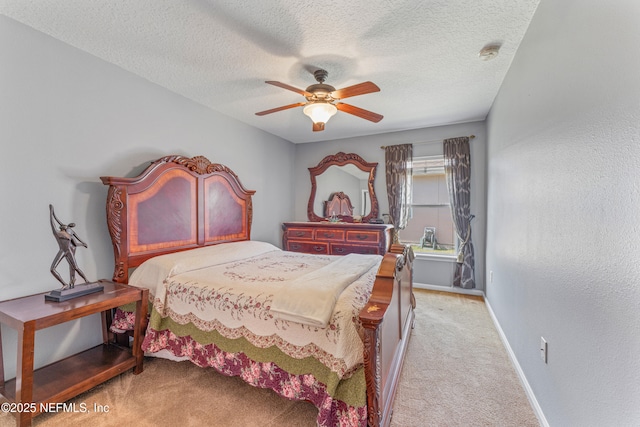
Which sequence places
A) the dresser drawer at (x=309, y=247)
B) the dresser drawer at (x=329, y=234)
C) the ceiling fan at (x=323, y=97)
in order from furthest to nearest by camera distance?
1. the dresser drawer at (x=309, y=247)
2. the dresser drawer at (x=329, y=234)
3. the ceiling fan at (x=323, y=97)

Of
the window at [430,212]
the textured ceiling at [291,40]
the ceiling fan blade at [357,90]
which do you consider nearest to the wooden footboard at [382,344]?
the ceiling fan blade at [357,90]

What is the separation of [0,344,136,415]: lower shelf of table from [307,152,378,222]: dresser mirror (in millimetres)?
3488

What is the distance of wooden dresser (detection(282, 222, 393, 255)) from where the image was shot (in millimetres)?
4055

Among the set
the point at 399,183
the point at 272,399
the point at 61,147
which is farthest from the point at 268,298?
the point at 399,183

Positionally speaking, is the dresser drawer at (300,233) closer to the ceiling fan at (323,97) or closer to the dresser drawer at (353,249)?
the dresser drawer at (353,249)

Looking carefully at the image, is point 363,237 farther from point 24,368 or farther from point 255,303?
point 24,368

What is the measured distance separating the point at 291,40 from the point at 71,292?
245 centimetres

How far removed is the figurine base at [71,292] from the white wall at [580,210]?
2922mm

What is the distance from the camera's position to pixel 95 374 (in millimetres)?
1900

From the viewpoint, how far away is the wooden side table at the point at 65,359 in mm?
1543

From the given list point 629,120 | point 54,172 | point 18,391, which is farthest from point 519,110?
point 18,391

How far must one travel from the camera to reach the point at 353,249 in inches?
165

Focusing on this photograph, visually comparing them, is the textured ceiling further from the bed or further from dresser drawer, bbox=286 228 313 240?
dresser drawer, bbox=286 228 313 240

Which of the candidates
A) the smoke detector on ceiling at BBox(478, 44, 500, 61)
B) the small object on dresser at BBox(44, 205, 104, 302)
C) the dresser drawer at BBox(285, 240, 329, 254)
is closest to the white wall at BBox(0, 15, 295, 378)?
the small object on dresser at BBox(44, 205, 104, 302)
